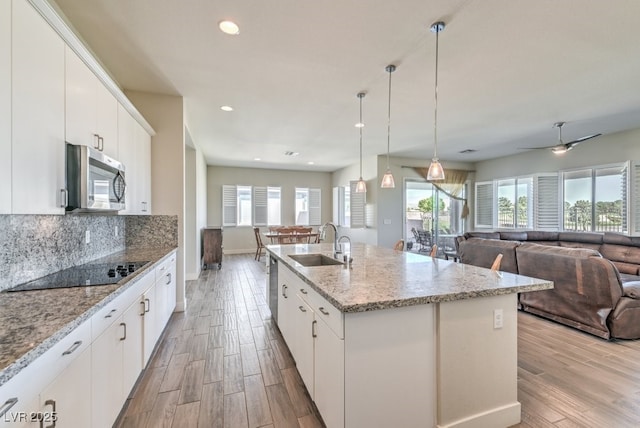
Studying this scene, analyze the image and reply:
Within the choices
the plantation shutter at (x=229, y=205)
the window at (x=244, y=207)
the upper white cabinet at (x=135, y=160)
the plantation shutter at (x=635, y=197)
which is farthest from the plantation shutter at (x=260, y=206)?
the plantation shutter at (x=635, y=197)

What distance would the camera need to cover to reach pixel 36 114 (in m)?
1.33

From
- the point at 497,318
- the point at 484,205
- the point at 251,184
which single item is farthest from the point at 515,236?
the point at 251,184

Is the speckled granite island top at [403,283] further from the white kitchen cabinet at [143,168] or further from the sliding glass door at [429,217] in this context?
the sliding glass door at [429,217]

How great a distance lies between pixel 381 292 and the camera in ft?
5.09

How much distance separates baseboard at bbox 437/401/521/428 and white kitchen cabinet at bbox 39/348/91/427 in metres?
1.79

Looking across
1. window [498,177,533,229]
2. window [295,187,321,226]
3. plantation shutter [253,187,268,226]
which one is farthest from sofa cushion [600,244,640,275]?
plantation shutter [253,187,268,226]

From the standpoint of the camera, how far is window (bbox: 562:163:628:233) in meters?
5.14

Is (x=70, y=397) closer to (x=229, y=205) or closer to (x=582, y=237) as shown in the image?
(x=582, y=237)

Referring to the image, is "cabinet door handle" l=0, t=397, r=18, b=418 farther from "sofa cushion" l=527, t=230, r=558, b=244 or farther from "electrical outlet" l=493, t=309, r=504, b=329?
"sofa cushion" l=527, t=230, r=558, b=244

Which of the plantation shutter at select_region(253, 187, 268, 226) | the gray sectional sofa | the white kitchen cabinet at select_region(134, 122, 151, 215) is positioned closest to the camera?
the gray sectional sofa

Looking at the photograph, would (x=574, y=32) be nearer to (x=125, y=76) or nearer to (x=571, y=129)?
(x=571, y=129)

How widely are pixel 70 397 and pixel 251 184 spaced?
27.4ft

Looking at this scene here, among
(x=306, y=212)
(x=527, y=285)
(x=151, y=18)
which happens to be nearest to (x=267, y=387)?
(x=527, y=285)

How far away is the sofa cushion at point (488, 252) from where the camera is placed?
3.81 m
